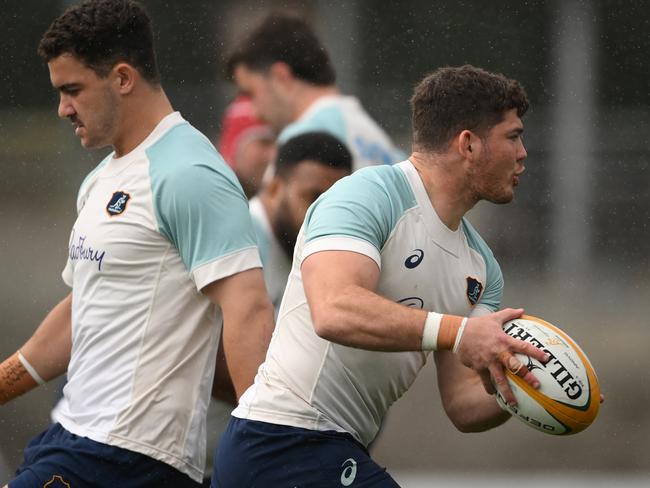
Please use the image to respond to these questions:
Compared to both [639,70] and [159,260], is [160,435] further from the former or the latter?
[639,70]

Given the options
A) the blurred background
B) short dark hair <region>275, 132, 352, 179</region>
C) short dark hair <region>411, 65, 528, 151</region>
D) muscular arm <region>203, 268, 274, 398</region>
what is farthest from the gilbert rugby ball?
the blurred background

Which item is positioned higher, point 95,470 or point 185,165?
point 185,165

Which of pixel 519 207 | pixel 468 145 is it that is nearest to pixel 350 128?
pixel 468 145

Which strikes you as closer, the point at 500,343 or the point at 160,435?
the point at 500,343

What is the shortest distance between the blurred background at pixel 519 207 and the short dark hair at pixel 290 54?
3209mm

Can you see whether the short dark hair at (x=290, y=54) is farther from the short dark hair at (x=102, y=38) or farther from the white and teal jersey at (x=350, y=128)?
the short dark hair at (x=102, y=38)

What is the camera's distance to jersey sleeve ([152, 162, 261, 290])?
4.23m

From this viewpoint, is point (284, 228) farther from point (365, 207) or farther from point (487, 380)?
point (487, 380)

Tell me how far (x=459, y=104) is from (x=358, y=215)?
55cm

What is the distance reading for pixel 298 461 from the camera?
401cm

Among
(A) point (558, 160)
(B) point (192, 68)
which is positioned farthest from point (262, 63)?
(B) point (192, 68)

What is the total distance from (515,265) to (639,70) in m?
4.49

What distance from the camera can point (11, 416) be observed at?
11.8 m

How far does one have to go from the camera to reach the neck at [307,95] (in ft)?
25.1
